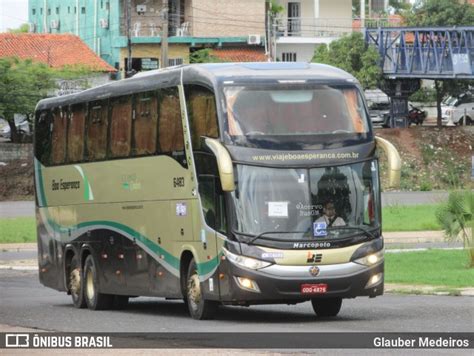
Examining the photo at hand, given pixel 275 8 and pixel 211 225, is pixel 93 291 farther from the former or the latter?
pixel 275 8

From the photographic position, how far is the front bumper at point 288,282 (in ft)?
66.0

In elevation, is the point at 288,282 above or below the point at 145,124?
below

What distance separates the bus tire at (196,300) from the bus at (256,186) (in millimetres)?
25

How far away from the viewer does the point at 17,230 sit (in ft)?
169

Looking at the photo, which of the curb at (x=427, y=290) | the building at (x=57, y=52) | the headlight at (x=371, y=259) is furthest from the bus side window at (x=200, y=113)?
the building at (x=57, y=52)

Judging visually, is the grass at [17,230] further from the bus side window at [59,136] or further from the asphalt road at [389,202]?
the bus side window at [59,136]

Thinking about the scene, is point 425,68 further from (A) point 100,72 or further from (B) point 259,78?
(B) point 259,78

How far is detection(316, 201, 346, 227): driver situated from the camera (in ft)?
67.1

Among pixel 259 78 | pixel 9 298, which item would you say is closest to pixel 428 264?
pixel 9 298

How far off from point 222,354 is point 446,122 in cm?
7112

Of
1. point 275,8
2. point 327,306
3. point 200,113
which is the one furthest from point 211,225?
point 275,8

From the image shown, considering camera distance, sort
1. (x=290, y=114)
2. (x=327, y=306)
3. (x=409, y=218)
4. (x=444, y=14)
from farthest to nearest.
Result: 1. (x=444, y=14)
2. (x=409, y=218)
3. (x=327, y=306)
4. (x=290, y=114)

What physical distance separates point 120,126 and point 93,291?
3.49 meters

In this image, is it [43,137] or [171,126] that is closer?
[171,126]
